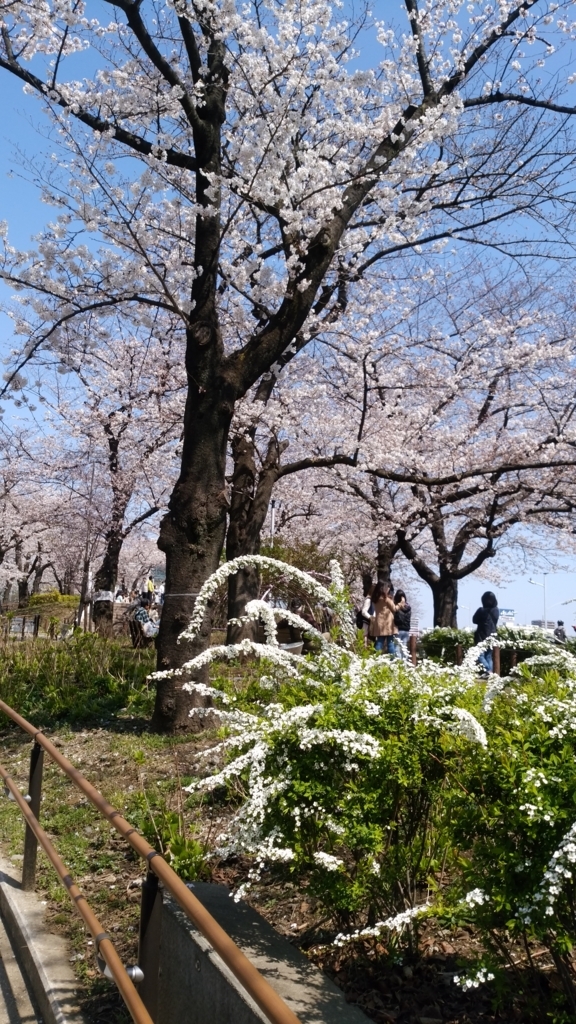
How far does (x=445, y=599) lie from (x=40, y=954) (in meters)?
22.0

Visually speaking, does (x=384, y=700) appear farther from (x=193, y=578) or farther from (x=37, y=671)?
(x=37, y=671)

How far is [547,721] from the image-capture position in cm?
297

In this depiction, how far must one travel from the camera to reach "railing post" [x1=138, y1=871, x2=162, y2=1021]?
2707mm

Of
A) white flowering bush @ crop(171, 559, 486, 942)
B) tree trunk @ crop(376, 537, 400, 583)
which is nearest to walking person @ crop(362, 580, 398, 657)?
→ tree trunk @ crop(376, 537, 400, 583)

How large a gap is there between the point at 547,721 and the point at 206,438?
213 inches

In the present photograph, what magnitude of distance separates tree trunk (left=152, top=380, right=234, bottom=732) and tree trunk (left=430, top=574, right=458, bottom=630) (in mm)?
17940

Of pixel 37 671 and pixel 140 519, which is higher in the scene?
pixel 140 519

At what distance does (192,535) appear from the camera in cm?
779

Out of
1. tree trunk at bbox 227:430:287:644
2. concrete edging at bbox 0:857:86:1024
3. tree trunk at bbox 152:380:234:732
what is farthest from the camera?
tree trunk at bbox 227:430:287:644

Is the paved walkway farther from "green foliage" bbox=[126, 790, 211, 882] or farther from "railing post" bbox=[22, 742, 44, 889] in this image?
"green foliage" bbox=[126, 790, 211, 882]

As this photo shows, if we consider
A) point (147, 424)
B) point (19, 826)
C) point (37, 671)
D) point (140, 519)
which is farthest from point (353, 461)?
point (140, 519)

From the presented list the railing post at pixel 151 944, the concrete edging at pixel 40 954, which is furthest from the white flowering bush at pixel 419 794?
the concrete edging at pixel 40 954

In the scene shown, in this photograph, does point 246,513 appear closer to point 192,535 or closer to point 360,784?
point 192,535

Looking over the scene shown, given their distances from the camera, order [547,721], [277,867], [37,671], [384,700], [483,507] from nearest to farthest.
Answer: [547,721] < [384,700] < [277,867] < [37,671] < [483,507]
